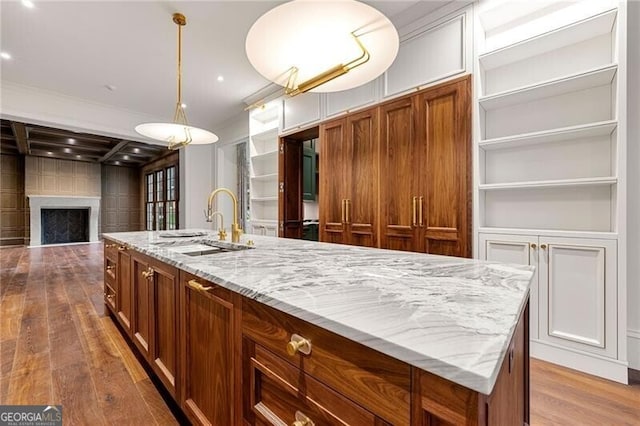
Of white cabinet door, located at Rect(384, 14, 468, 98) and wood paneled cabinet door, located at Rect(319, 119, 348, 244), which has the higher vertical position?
white cabinet door, located at Rect(384, 14, 468, 98)

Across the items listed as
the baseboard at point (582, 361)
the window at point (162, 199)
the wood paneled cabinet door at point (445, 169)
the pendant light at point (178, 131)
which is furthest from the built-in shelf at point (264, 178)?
the window at point (162, 199)

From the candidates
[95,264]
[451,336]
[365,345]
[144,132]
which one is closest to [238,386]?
[365,345]

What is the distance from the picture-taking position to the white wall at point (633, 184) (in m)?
1.95

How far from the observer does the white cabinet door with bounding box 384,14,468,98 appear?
2.41 metres

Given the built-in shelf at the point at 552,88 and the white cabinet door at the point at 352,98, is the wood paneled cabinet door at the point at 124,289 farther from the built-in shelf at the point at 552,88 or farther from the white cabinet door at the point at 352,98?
the built-in shelf at the point at 552,88

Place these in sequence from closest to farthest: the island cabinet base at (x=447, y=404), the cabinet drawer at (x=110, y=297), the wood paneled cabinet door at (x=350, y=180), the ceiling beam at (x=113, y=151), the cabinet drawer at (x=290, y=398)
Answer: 1. the island cabinet base at (x=447, y=404)
2. the cabinet drawer at (x=290, y=398)
3. the cabinet drawer at (x=110, y=297)
4. the wood paneled cabinet door at (x=350, y=180)
5. the ceiling beam at (x=113, y=151)

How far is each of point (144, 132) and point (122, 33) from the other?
1171 millimetres

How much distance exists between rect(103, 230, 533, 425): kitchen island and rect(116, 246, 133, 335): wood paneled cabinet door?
62 cm

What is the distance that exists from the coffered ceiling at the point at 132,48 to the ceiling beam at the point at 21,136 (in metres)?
2.58

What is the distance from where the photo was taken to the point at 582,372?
1.92 metres

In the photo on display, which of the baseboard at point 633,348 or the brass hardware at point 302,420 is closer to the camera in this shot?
the brass hardware at point 302,420

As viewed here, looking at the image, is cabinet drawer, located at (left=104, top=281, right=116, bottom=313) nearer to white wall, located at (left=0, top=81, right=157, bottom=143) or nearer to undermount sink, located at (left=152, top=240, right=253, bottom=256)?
undermount sink, located at (left=152, top=240, right=253, bottom=256)

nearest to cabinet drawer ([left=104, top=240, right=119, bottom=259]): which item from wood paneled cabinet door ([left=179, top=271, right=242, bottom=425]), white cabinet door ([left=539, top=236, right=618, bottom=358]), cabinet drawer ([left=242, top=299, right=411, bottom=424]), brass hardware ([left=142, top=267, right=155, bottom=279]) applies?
brass hardware ([left=142, top=267, right=155, bottom=279])

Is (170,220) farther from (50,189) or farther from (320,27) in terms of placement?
(320,27)
